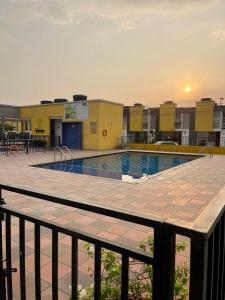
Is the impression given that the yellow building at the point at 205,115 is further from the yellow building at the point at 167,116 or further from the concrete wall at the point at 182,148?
the concrete wall at the point at 182,148

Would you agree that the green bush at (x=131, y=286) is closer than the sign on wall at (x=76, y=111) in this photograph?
Yes

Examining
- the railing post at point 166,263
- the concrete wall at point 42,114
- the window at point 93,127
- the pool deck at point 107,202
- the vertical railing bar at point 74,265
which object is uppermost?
the concrete wall at point 42,114

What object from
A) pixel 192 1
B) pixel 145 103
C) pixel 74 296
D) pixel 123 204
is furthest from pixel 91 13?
pixel 145 103

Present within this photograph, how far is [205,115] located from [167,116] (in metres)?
4.34

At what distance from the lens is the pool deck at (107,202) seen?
2529 millimetres

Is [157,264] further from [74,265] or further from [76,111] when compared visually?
[76,111]

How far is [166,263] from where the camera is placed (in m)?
0.96

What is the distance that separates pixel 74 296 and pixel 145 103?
3098 centimetres

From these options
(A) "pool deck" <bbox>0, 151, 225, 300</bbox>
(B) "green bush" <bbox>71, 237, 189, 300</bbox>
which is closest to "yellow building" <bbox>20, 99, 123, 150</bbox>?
(A) "pool deck" <bbox>0, 151, 225, 300</bbox>

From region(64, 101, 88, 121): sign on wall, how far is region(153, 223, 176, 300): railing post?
697 inches

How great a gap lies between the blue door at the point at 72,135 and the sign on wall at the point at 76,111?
0.56 metres

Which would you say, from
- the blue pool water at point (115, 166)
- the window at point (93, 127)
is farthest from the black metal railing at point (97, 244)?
the window at point (93, 127)

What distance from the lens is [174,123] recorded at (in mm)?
28531

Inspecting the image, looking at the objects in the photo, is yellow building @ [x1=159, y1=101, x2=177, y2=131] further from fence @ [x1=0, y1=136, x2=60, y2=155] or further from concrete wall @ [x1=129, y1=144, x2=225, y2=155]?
fence @ [x1=0, y1=136, x2=60, y2=155]
